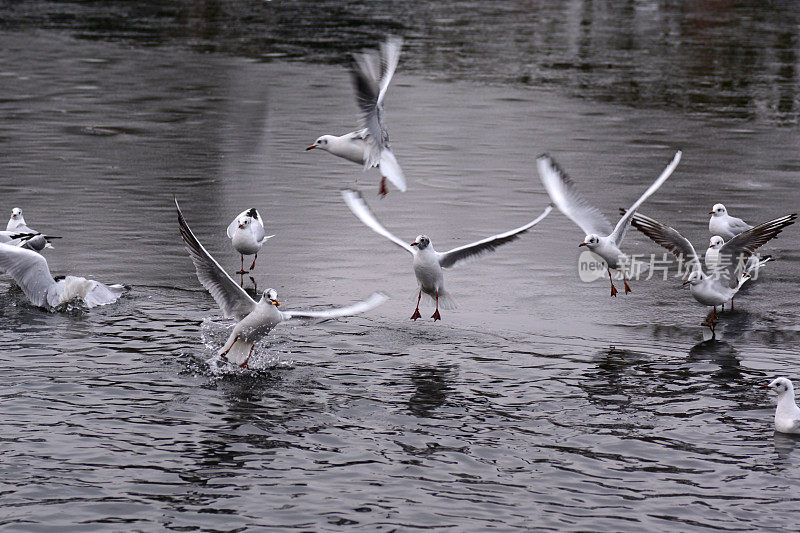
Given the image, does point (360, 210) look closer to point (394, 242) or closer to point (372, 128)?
point (394, 242)

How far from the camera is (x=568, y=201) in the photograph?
1523cm

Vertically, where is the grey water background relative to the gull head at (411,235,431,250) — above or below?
below

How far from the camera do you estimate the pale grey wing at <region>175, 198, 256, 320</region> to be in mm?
12047

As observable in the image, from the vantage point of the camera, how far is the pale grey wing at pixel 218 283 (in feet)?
39.5

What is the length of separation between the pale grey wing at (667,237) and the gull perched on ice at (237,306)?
393 cm

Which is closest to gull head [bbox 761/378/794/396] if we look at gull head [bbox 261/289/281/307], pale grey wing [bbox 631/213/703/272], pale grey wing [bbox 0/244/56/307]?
pale grey wing [bbox 631/213/703/272]

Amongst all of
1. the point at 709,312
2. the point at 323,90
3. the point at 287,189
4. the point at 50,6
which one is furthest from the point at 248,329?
the point at 50,6

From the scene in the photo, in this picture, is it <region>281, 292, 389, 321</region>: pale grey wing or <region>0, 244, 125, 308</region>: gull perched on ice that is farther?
<region>0, 244, 125, 308</region>: gull perched on ice

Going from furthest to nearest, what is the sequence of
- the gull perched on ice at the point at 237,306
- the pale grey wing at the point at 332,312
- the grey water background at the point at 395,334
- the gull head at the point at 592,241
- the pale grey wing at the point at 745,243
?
the gull head at the point at 592,241 → the pale grey wing at the point at 745,243 → the gull perched on ice at the point at 237,306 → the pale grey wing at the point at 332,312 → the grey water background at the point at 395,334

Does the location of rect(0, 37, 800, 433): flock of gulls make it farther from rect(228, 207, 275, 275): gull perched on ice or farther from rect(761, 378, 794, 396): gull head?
rect(761, 378, 794, 396): gull head

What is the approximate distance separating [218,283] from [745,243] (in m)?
5.97

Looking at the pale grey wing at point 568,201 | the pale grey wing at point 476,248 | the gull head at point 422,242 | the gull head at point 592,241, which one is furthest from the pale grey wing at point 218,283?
the pale grey wing at point 568,201

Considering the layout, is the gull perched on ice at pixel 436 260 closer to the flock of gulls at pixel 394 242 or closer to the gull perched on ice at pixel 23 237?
the flock of gulls at pixel 394 242

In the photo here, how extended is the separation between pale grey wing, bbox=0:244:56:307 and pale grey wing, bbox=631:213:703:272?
21.7 ft
